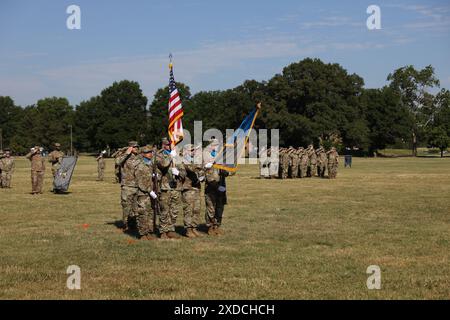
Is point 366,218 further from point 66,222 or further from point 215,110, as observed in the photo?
point 215,110

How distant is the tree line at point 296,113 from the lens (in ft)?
267

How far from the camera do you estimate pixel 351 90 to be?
3474 inches

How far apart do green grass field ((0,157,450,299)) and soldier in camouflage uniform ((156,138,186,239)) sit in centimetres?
55

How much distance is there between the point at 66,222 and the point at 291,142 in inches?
2768

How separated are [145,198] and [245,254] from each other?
2.82 meters

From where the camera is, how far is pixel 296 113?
273ft

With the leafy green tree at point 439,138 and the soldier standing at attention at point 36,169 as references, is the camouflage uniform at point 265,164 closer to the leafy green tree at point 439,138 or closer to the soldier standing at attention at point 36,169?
the soldier standing at attention at point 36,169

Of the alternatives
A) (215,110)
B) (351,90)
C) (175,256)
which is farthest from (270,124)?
(175,256)

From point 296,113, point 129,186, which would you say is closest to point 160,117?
point 296,113

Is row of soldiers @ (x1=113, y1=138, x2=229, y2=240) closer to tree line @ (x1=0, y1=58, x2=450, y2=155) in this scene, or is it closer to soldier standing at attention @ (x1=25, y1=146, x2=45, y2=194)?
soldier standing at attention @ (x1=25, y1=146, x2=45, y2=194)

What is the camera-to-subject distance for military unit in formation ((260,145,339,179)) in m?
34.0

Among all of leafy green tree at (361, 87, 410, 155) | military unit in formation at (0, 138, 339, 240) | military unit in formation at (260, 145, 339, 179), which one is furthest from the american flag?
leafy green tree at (361, 87, 410, 155)

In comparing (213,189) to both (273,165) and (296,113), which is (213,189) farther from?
(296,113)
